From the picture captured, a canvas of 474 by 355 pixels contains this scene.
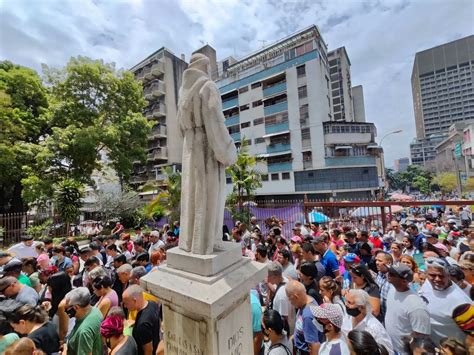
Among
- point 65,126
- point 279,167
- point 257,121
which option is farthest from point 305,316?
point 257,121

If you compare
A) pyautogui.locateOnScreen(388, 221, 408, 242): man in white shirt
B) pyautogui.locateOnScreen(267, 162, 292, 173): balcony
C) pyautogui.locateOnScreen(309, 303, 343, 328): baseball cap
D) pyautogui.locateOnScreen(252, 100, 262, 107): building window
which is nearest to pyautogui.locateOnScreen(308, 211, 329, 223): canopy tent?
pyautogui.locateOnScreen(388, 221, 408, 242): man in white shirt

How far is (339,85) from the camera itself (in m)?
36.9

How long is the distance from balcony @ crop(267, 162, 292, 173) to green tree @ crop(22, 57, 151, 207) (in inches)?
633

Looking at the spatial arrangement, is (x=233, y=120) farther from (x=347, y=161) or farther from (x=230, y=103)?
(x=347, y=161)

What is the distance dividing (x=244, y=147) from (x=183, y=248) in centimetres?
1245

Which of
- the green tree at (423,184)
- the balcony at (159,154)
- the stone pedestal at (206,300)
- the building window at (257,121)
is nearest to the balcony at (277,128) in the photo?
the building window at (257,121)

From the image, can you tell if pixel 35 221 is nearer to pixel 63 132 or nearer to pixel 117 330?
pixel 63 132

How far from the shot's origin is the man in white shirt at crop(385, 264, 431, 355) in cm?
267

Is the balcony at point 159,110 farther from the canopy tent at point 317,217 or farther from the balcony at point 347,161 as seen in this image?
the canopy tent at point 317,217

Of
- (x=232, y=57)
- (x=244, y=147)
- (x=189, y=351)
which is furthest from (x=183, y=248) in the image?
(x=232, y=57)

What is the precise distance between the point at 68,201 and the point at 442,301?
1652cm

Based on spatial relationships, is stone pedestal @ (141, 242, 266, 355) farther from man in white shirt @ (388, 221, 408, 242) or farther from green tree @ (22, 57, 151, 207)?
green tree @ (22, 57, 151, 207)

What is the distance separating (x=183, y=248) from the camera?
7.50ft

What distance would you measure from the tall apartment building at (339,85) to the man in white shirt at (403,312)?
119ft
